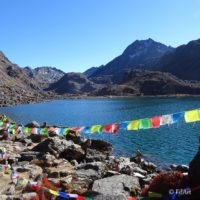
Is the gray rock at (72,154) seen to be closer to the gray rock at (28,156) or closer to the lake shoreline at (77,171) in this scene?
the lake shoreline at (77,171)

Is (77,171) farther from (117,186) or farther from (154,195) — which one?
(154,195)

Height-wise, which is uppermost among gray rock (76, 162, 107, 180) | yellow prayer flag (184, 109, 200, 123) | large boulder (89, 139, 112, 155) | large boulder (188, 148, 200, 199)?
yellow prayer flag (184, 109, 200, 123)

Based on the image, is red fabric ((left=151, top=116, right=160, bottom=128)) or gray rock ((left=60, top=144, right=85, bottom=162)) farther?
gray rock ((left=60, top=144, right=85, bottom=162))

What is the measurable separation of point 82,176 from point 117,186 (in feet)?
15.7

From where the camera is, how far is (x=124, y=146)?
5041cm

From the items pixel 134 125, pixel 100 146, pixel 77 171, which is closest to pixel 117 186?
pixel 134 125

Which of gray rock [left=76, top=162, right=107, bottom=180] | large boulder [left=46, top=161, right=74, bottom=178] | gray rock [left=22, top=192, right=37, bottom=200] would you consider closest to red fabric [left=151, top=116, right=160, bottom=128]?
gray rock [left=76, top=162, right=107, bottom=180]

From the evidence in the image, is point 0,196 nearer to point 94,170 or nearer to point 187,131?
point 94,170

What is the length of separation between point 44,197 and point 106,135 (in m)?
42.0

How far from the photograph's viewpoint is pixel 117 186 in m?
17.7

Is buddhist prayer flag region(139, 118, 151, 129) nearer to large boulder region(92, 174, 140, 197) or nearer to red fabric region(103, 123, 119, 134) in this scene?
red fabric region(103, 123, 119, 134)

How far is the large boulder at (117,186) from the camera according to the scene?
16.9m

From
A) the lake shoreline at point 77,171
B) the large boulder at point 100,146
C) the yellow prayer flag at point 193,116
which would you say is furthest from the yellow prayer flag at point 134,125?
the large boulder at point 100,146

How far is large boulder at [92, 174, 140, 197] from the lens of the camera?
55.5 feet
